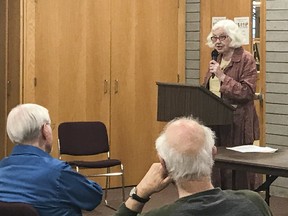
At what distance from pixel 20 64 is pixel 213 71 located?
2.03 meters

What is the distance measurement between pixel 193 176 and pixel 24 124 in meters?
1.03

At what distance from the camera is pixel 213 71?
16.3ft

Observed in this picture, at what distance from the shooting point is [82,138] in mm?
5930

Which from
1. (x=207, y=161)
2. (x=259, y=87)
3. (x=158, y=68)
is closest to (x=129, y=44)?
(x=158, y=68)

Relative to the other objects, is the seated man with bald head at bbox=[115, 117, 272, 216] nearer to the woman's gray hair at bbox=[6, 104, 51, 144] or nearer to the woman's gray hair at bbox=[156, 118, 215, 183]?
the woman's gray hair at bbox=[156, 118, 215, 183]

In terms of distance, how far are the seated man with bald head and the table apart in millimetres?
1355

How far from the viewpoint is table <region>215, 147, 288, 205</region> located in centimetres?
356

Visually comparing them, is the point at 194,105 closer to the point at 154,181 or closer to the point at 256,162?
the point at 256,162

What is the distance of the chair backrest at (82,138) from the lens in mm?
5840

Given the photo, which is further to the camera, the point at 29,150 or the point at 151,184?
the point at 29,150

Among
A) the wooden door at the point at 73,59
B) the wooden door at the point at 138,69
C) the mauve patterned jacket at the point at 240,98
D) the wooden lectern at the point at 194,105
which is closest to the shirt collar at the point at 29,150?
the wooden lectern at the point at 194,105

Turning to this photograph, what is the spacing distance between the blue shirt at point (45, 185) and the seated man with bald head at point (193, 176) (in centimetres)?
67

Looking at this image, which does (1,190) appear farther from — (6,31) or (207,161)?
(6,31)

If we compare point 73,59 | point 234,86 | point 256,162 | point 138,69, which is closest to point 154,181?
point 256,162
